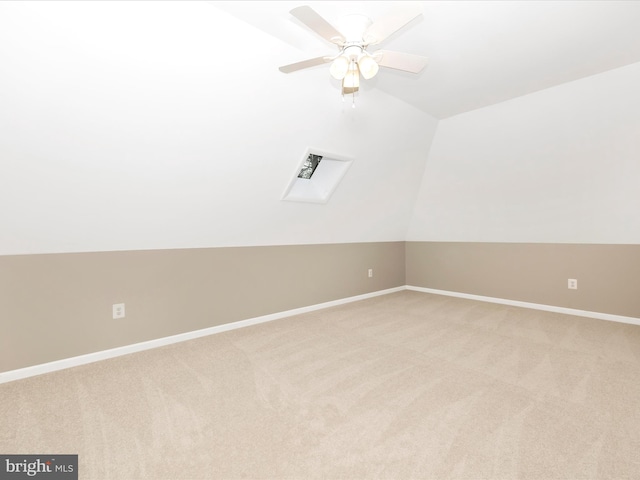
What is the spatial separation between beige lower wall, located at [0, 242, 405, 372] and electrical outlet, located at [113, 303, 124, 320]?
35 mm

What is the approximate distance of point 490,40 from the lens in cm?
229

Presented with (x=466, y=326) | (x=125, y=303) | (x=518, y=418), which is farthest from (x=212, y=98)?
(x=466, y=326)

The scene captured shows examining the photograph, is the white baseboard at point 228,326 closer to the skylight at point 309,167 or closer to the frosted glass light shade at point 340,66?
the skylight at point 309,167

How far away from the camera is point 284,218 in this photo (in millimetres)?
3680

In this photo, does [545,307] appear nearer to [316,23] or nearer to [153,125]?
[316,23]

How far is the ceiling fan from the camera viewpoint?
1.50m

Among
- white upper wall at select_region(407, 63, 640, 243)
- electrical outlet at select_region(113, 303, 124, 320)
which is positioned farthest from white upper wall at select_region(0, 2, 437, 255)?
white upper wall at select_region(407, 63, 640, 243)

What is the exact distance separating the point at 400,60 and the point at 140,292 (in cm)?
277

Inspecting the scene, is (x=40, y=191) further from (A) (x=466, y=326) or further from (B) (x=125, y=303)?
Answer: (A) (x=466, y=326)

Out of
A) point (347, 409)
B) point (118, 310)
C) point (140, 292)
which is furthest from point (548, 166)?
point (118, 310)

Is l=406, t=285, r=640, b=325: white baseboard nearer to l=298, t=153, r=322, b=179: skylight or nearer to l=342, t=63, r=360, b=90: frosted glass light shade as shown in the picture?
l=298, t=153, r=322, b=179: skylight

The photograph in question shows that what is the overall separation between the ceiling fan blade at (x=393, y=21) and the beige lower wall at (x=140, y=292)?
2468mm

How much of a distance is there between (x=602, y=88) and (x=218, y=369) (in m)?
4.05

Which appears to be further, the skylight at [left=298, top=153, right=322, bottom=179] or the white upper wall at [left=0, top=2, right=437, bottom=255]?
the skylight at [left=298, top=153, right=322, bottom=179]
